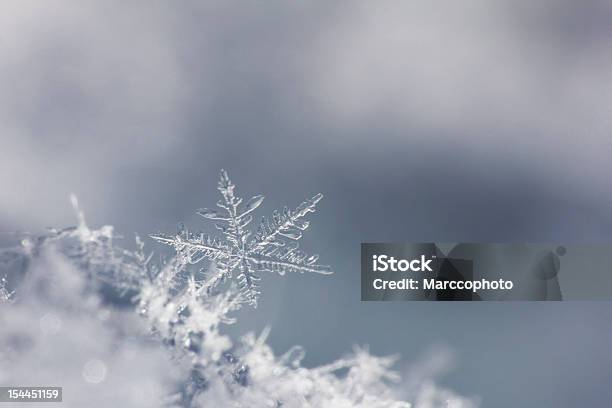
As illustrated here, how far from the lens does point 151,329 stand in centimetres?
54

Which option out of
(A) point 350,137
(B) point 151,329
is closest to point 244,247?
(B) point 151,329

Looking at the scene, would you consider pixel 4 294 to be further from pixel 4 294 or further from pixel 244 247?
pixel 244 247

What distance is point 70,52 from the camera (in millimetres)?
830

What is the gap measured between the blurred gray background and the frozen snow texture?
107mm

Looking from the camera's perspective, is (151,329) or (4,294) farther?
(4,294)

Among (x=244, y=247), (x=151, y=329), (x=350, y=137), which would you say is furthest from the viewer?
(x=350, y=137)

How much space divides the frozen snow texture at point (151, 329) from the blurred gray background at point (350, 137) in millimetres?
107

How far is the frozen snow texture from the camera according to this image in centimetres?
54

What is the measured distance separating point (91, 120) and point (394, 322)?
548 mm

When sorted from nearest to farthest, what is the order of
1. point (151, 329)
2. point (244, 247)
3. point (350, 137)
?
point (151, 329)
point (244, 247)
point (350, 137)

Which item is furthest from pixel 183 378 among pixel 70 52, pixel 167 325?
pixel 70 52

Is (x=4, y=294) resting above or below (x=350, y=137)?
below

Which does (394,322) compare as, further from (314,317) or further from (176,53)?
(176,53)

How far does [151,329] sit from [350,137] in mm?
433
